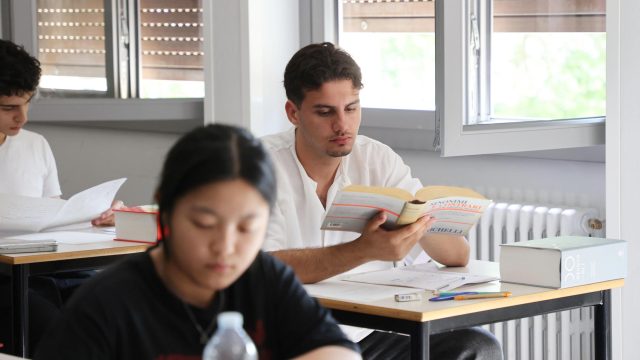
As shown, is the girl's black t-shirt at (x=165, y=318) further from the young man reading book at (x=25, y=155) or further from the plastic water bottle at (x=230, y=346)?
the young man reading book at (x=25, y=155)

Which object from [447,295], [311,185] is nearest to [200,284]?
[447,295]

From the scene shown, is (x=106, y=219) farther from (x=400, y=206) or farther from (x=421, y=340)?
(x=421, y=340)

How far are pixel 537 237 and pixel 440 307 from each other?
5.02 ft

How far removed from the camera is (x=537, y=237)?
373 cm

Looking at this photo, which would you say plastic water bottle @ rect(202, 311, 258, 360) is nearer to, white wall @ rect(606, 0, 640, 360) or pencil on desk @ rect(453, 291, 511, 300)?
pencil on desk @ rect(453, 291, 511, 300)

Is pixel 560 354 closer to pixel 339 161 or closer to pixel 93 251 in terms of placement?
pixel 339 161

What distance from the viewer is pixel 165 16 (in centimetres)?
481

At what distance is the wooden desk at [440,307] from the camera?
7.37 feet

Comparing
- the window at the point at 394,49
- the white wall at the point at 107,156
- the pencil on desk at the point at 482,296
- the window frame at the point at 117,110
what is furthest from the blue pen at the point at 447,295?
the white wall at the point at 107,156

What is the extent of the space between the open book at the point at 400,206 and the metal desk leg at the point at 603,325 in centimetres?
38

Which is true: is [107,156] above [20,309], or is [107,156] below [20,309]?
above

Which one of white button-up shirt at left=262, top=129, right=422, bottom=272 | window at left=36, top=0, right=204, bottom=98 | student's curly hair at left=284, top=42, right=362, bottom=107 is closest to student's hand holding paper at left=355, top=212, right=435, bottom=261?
white button-up shirt at left=262, top=129, right=422, bottom=272

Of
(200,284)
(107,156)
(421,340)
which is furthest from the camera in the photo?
(107,156)

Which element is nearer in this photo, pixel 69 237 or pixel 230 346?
pixel 230 346
